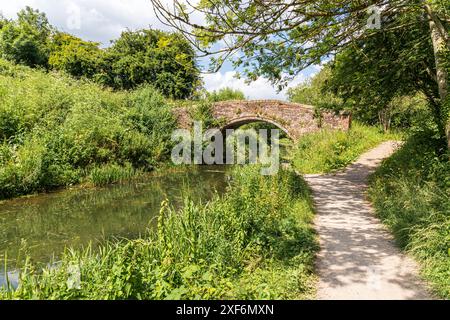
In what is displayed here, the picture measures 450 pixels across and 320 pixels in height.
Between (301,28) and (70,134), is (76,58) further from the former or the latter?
(301,28)

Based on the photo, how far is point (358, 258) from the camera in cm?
431

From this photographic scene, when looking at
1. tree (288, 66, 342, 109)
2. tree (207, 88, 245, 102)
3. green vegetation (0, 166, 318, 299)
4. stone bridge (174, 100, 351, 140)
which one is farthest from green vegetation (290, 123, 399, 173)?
tree (207, 88, 245, 102)

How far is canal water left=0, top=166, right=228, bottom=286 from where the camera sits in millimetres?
6188

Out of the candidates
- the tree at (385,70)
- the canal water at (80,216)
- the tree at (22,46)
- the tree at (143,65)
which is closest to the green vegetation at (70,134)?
the canal water at (80,216)

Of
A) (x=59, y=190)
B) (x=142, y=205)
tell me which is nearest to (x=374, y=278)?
(x=142, y=205)

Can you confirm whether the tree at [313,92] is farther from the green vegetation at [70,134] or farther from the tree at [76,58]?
the tree at [76,58]

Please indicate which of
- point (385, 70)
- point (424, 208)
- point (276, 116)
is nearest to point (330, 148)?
point (276, 116)

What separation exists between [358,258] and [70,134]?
10.9 metres

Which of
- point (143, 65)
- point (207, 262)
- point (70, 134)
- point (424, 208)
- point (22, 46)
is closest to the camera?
point (207, 262)

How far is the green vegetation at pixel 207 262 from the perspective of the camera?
3.07 m

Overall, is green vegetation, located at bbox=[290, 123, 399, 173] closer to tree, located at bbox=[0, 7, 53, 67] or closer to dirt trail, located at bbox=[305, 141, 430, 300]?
dirt trail, located at bbox=[305, 141, 430, 300]

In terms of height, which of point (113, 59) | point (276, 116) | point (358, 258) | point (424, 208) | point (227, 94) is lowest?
point (358, 258)
